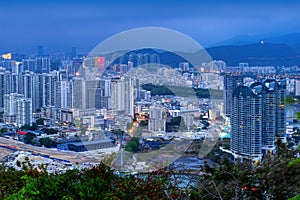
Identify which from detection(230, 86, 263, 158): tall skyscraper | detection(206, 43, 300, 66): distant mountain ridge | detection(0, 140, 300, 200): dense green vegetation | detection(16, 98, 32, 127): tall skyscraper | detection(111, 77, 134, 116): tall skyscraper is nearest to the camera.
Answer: detection(0, 140, 300, 200): dense green vegetation

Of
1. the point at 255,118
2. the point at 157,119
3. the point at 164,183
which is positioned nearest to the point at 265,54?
the point at 255,118

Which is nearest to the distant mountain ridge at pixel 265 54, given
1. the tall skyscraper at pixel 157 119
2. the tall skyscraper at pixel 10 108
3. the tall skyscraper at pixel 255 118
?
the tall skyscraper at pixel 255 118

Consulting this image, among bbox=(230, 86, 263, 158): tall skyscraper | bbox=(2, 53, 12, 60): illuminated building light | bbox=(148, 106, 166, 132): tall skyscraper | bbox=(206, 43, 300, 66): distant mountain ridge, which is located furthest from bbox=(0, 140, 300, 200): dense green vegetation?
bbox=(2, 53, 12, 60): illuminated building light

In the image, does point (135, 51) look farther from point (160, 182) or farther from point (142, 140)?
point (160, 182)

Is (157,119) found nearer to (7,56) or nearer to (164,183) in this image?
(164,183)

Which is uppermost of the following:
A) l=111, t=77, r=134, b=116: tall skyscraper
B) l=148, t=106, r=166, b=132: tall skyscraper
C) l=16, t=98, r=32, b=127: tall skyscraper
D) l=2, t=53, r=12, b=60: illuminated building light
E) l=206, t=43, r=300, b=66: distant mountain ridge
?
l=2, t=53, r=12, b=60: illuminated building light

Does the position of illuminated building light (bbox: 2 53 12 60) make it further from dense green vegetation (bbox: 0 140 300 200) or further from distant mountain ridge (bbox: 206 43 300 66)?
dense green vegetation (bbox: 0 140 300 200)

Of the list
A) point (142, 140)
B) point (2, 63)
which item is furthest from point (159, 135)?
point (2, 63)

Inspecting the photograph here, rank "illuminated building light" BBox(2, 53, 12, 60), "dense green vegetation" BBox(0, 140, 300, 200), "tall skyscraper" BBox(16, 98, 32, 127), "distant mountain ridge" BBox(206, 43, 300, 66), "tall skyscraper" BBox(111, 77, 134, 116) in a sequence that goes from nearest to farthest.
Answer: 1. "dense green vegetation" BBox(0, 140, 300, 200)
2. "tall skyscraper" BBox(111, 77, 134, 116)
3. "distant mountain ridge" BBox(206, 43, 300, 66)
4. "tall skyscraper" BBox(16, 98, 32, 127)
5. "illuminated building light" BBox(2, 53, 12, 60)

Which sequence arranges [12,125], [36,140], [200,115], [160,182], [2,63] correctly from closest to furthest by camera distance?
1. [160,182]
2. [200,115]
3. [36,140]
4. [12,125]
5. [2,63]

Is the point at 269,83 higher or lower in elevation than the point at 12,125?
higher
